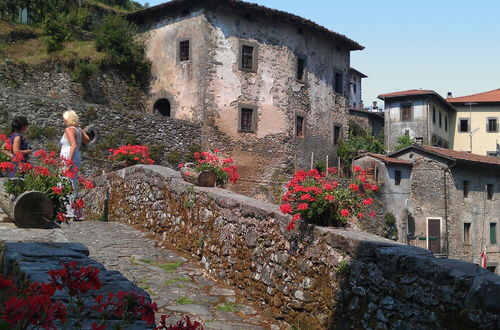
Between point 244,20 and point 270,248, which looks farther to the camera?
point 244,20

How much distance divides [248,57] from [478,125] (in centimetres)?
2743

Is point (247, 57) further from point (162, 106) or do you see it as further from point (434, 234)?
point (434, 234)

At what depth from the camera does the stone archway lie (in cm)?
2275

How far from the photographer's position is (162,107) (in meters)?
23.1

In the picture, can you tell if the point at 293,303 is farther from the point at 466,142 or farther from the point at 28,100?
the point at 466,142

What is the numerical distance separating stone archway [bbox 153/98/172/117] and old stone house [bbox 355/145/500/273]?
10706mm

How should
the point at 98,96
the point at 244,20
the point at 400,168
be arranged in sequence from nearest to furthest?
the point at 98,96 → the point at 244,20 → the point at 400,168

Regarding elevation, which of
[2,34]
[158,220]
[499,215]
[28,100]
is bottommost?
[499,215]

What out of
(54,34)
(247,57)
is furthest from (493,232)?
(54,34)

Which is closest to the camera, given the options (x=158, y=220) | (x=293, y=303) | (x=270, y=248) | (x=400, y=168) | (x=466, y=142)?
(x=293, y=303)

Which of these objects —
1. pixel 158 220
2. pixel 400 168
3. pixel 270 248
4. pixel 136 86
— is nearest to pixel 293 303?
pixel 270 248

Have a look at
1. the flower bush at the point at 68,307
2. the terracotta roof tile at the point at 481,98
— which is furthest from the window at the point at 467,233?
the flower bush at the point at 68,307

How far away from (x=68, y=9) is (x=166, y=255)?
2253 cm

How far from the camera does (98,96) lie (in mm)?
20750
